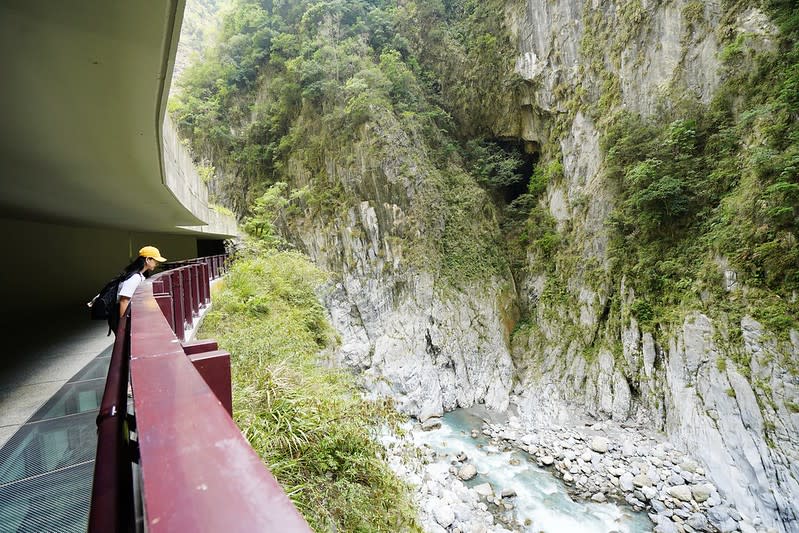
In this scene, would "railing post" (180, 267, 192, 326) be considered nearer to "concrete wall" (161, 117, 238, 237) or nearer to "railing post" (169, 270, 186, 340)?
"railing post" (169, 270, 186, 340)

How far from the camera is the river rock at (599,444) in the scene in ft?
33.1

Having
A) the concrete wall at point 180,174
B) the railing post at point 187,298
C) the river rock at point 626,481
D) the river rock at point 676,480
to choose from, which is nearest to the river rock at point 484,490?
the river rock at point 626,481

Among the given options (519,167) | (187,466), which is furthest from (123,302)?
(519,167)

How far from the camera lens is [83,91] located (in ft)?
7.38

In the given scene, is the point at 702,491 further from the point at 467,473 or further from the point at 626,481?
the point at 467,473

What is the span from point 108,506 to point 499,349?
1575 centimetres

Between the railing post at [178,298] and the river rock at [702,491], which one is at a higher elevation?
the railing post at [178,298]

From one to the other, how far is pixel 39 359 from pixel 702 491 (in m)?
12.9

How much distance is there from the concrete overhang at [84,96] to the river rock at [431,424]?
11514mm

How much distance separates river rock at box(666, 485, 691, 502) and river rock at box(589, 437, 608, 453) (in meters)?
1.81

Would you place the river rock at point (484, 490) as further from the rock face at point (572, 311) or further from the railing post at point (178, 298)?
the railing post at point (178, 298)

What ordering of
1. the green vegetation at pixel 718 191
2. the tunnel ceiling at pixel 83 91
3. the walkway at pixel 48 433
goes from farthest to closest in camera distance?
the green vegetation at pixel 718 191
the tunnel ceiling at pixel 83 91
the walkway at pixel 48 433

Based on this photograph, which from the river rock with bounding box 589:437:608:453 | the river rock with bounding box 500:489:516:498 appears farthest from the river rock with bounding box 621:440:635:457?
the river rock with bounding box 500:489:516:498

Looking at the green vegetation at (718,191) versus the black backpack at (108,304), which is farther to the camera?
the green vegetation at (718,191)
